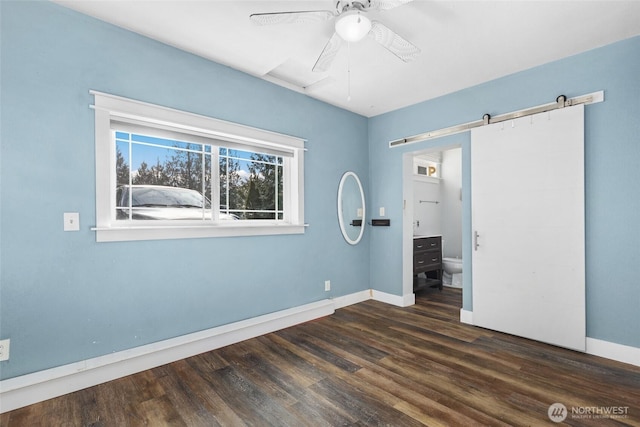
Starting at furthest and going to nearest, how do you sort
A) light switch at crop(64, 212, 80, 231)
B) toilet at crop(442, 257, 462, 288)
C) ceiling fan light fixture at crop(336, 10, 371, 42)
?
toilet at crop(442, 257, 462, 288), light switch at crop(64, 212, 80, 231), ceiling fan light fixture at crop(336, 10, 371, 42)

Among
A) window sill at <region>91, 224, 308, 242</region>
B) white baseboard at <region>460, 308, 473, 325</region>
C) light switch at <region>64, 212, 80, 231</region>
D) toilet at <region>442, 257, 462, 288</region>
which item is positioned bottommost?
white baseboard at <region>460, 308, 473, 325</region>

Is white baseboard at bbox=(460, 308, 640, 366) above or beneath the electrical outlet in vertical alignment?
beneath

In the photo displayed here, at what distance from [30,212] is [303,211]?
89.7 inches

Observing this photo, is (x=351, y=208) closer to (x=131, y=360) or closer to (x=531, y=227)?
(x=531, y=227)

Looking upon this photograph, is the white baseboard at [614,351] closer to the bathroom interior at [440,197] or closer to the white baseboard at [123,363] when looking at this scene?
the white baseboard at [123,363]

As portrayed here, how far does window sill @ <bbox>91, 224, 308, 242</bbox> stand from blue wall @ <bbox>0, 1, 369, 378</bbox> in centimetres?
6

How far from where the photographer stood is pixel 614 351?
243cm

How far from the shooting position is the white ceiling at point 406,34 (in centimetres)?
204

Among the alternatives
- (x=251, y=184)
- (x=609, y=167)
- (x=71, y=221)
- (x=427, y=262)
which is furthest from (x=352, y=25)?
(x=427, y=262)

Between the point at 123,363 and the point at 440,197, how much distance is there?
5439mm

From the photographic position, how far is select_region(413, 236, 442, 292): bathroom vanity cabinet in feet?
14.1

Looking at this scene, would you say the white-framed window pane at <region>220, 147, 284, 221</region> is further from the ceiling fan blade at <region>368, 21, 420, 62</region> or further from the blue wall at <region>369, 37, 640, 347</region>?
the blue wall at <region>369, 37, 640, 347</region>

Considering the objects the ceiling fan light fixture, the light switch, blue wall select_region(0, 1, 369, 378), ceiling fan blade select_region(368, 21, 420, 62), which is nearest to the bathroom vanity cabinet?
blue wall select_region(0, 1, 369, 378)

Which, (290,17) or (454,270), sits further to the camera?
(454,270)
